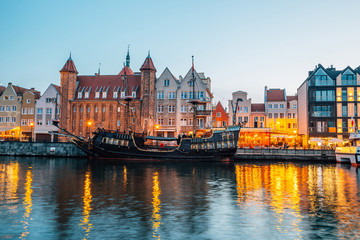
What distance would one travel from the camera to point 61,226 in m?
15.3

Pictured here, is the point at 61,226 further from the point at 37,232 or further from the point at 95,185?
the point at 95,185

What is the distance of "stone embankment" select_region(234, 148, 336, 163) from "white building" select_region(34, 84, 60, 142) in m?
49.6

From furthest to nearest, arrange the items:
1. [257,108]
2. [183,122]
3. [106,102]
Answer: [257,108], [106,102], [183,122]

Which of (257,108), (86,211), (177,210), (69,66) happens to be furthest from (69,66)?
(177,210)

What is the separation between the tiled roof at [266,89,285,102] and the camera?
94125 millimetres

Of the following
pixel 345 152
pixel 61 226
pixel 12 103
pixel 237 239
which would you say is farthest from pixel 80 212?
pixel 12 103

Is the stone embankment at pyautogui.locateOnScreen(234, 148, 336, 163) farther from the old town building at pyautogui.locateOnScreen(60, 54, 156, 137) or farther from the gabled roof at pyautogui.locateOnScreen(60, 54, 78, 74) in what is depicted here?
the gabled roof at pyautogui.locateOnScreen(60, 54, 78, 74)

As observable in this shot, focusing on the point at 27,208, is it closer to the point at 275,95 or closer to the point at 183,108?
the point at 183,108

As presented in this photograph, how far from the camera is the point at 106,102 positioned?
7975 cm

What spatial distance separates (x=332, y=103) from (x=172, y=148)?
44.2 m

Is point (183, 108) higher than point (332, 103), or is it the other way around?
point (332, 103)

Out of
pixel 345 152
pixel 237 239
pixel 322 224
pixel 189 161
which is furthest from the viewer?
pixel 189 161

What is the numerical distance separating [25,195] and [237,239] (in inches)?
655

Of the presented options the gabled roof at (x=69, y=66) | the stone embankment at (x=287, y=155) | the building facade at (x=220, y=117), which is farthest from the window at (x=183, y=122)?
the gabled roof at (x=69, y=66)
